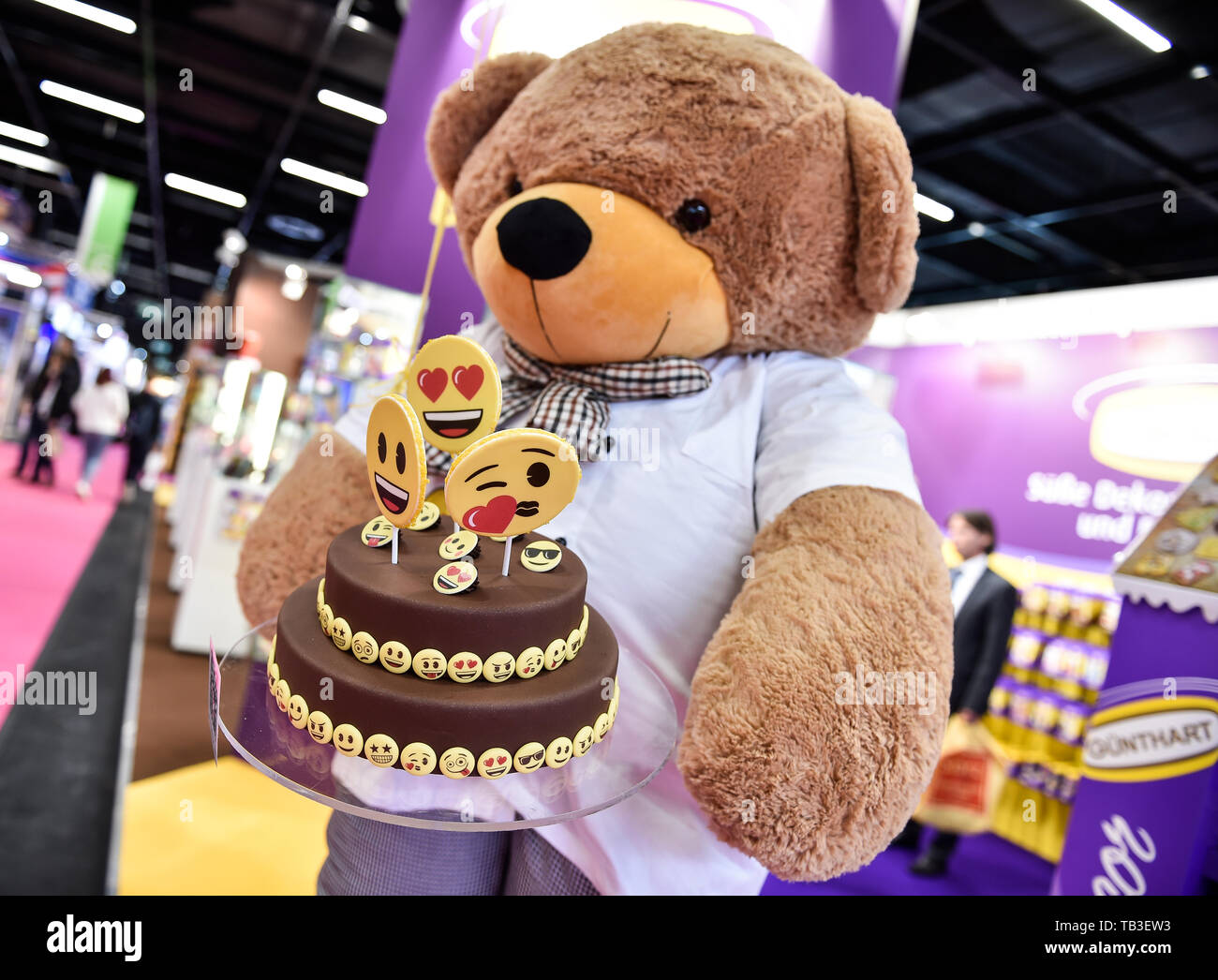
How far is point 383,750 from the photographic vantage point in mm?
792

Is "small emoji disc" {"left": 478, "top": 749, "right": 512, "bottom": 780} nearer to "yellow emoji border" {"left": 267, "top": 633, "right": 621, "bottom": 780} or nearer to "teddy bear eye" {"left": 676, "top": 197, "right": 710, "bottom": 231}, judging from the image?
"yellow emoji border" {"left": 267, "top": 633, "right": 621, "bottom": 780}

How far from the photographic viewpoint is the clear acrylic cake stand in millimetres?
776

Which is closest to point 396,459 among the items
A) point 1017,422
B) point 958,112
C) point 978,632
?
point 978,632

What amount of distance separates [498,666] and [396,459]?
243 mm

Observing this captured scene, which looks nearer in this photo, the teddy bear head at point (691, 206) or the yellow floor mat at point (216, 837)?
the teddy bear head at point (691, 206)

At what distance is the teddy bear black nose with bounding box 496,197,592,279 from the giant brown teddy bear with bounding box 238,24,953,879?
20mm

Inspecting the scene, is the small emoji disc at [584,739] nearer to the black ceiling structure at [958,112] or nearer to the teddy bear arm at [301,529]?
the teddy bear arm at [301,529]

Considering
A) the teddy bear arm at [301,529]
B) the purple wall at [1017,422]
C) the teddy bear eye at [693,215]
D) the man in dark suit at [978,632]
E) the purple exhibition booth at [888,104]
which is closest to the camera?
the teddy bear eye at [693,215]

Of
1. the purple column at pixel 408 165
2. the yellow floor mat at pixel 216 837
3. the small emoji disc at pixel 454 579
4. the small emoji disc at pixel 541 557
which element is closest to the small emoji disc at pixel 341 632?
the small emoji disc at pixel 454 579

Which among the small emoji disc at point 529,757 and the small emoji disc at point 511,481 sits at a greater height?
the small emoji disc at point 511,481

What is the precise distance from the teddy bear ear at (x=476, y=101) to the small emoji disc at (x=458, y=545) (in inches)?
30.9

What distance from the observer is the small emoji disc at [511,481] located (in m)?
0.79

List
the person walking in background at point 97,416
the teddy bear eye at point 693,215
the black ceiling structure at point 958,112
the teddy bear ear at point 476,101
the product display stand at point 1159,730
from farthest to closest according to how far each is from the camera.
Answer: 1. the person walking in background at point 97,416
2. the black ceiling structure at point 958,112
3. the product display stand at point 1159,730
4. the teddy bear ear at point 476,101
5. the teddy bear eye at point 693,215
